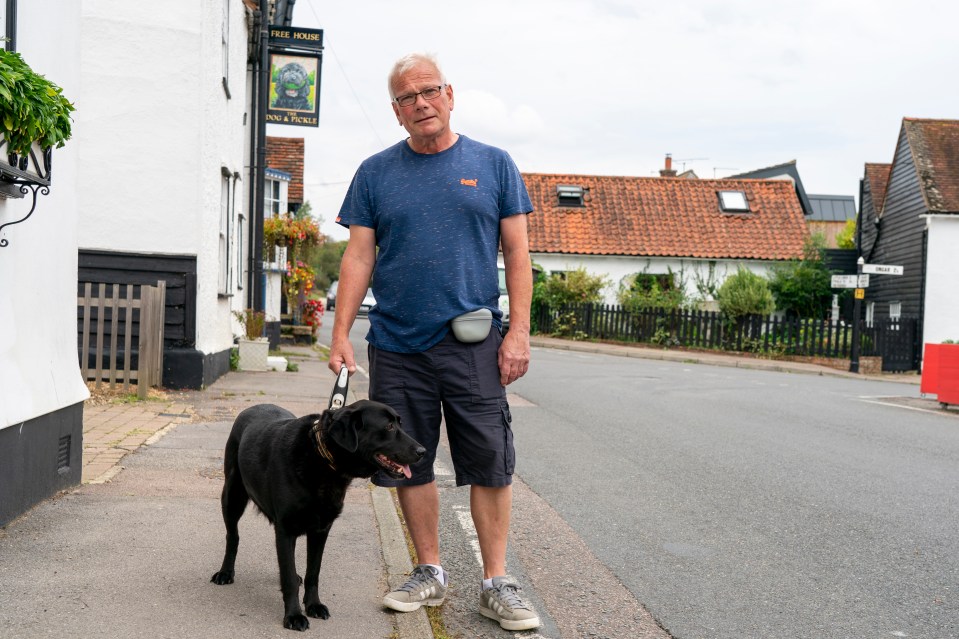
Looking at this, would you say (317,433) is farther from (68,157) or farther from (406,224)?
(68,157)

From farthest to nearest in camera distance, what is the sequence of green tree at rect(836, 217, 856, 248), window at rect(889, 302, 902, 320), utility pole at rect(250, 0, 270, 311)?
green tree at rect(836, 217, 856, 248) → window at rect(889, 302, 902, 320) → utility pole at rect(250, 0, 270, 311)

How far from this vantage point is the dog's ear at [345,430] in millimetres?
3656

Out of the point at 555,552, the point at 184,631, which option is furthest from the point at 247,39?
the point at 184,631

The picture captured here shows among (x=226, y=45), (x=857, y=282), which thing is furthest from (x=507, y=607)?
(x=857, y=282)

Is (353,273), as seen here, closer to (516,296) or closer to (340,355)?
(340,355)

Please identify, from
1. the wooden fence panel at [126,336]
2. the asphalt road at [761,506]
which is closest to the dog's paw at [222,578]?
the asphalt road at [761,506]

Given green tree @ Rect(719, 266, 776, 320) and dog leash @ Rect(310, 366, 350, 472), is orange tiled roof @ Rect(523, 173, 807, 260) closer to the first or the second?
green tree @ Rect(719, 266, 776, 320)

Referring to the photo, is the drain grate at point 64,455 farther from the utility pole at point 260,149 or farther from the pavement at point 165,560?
the utility pole at point 260,149

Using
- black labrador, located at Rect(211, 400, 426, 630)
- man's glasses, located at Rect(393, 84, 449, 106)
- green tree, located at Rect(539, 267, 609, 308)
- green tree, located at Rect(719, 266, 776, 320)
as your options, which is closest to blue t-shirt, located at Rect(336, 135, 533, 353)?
man's glasses, located at Rect(393, 84, 449, 106)

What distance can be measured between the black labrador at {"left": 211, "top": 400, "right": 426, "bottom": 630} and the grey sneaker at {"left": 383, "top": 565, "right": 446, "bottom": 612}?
275 mm

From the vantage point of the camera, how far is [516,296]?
4.22 metres

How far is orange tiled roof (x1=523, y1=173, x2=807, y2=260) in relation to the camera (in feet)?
118

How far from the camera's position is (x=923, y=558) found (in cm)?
546

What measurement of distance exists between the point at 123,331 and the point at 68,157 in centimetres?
582
